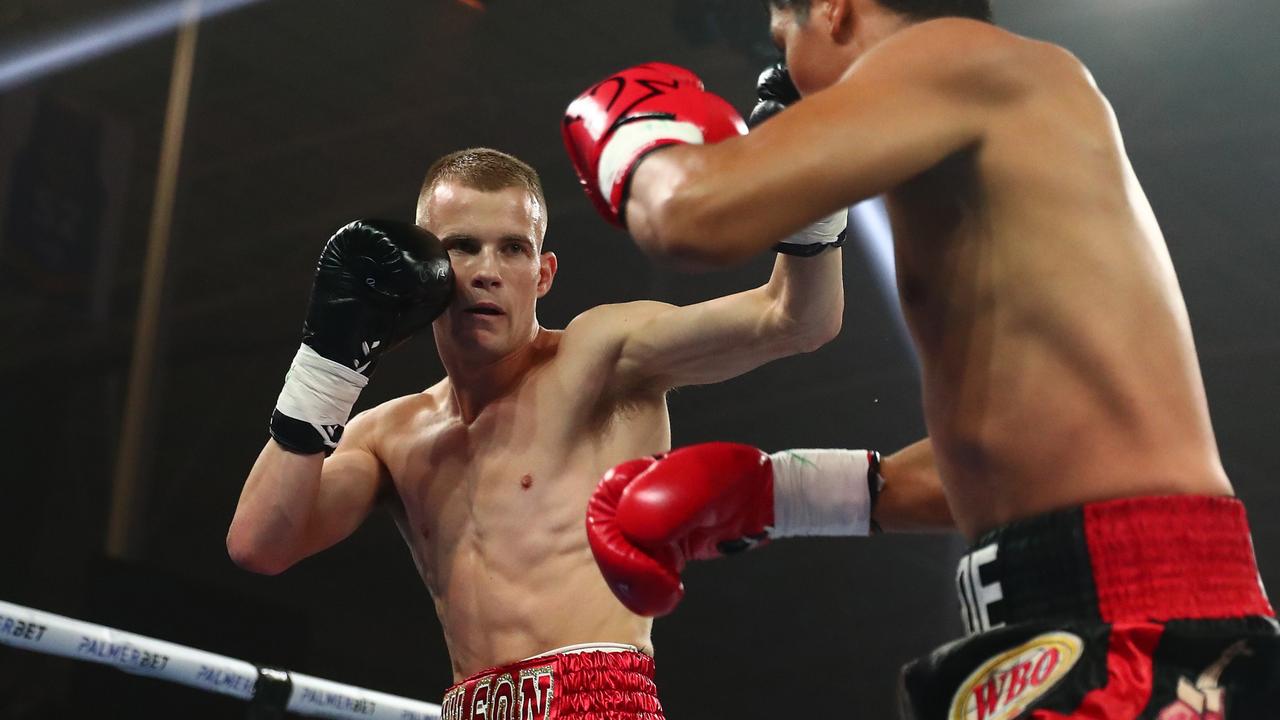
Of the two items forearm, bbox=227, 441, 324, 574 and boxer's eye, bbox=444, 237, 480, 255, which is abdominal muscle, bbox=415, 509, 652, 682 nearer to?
forearm, bbox=227, 441, 324, 574

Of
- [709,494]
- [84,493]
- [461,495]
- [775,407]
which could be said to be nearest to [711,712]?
[775,407]

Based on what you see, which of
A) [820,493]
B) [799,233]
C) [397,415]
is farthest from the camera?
[397,415]

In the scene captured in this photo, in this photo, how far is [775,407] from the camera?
679 centimetres

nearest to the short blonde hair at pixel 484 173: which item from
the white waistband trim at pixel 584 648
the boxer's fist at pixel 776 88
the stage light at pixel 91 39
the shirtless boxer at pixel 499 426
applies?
the shirtless boxer at pixel 499 426

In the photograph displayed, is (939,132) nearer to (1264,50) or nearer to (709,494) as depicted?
(709,494)

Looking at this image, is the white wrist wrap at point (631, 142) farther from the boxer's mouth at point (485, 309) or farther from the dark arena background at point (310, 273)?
the dark arena background at point (310, 273)

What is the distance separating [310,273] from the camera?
6.41 metres

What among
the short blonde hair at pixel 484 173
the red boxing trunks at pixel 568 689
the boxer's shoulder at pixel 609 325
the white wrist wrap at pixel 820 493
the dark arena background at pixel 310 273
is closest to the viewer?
the white wrist wrap at pixel 820 493

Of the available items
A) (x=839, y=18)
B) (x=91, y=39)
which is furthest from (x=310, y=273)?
(x=839, y=18)

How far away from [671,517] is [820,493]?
0.71 feet

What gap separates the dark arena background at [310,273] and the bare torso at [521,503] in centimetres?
285

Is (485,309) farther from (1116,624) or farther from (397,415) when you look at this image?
(1116,624)

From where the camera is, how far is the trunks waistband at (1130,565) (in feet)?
3.22

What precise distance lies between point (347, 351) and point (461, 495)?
293mm
